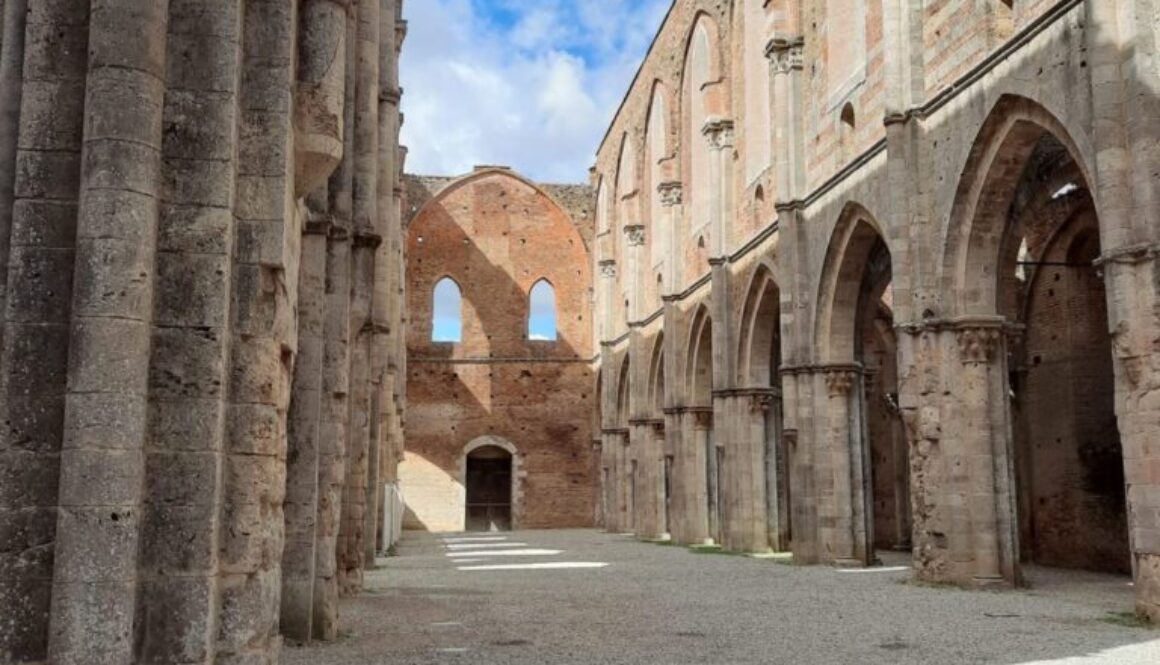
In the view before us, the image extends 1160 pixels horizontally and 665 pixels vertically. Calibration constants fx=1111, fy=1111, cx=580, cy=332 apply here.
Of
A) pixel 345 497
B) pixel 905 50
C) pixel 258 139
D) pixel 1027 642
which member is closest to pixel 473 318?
pixel 905 50

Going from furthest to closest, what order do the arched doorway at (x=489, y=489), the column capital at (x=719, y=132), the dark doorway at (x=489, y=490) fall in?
the dark doorway at (x=489, y=490) → the arched doorway at (x=489, y=489) → the column capital at (x=719, y=132)

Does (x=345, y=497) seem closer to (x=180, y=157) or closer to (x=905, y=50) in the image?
(x=180, y=157)

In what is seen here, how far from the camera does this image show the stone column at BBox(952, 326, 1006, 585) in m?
13.0

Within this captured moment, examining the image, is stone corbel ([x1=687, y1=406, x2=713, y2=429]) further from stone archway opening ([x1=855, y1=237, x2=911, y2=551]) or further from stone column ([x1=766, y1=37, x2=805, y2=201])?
stone column ([x1=766, y1=37, x2=805, y2=201])

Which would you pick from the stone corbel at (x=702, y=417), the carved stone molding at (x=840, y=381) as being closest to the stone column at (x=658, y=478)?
the stone corbel at (x=702, y=417)

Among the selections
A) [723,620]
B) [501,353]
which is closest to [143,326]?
[723,620]

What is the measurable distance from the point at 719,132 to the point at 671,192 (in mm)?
4126

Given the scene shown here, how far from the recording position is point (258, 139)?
514 centimetres

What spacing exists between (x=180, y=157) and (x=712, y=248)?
18350 mm

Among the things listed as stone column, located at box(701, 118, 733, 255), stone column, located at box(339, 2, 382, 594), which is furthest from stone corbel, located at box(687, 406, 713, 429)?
stone column, located at box(339, 2, 382, 594)

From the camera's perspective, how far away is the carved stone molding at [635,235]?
30266 millimetres

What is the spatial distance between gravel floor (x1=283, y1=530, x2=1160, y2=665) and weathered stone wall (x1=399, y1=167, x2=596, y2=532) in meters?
19.8

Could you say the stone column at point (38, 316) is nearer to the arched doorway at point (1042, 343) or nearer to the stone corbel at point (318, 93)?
the stone corbel at point (318, 93)

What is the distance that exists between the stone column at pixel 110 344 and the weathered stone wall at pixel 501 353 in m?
31.5
